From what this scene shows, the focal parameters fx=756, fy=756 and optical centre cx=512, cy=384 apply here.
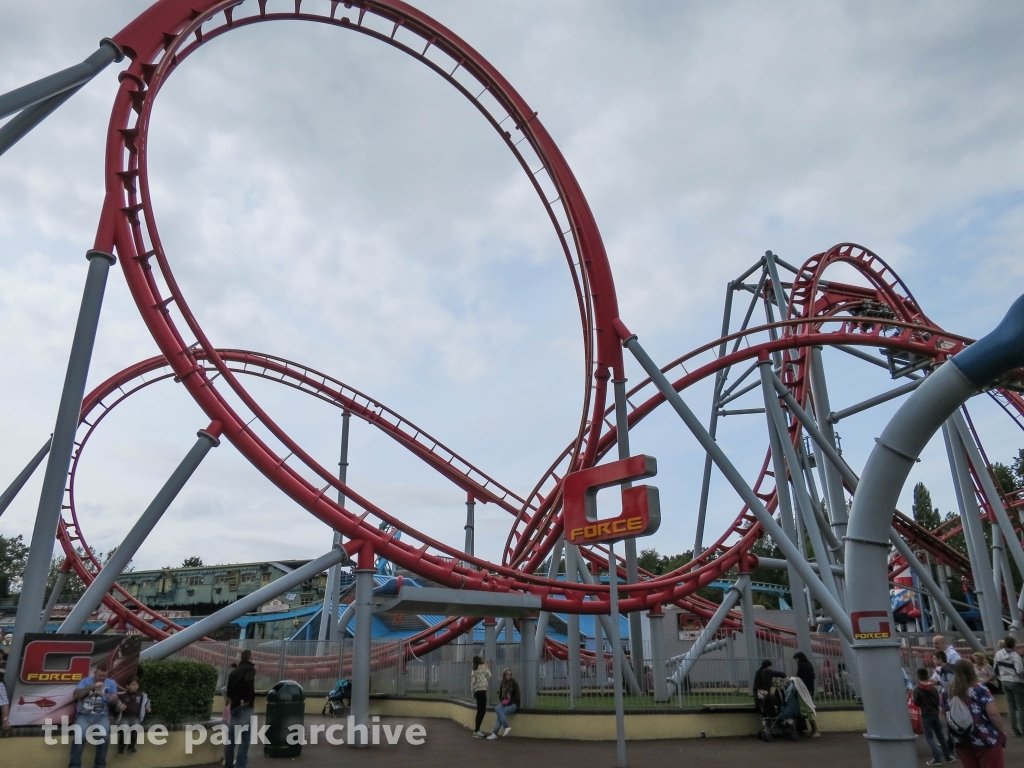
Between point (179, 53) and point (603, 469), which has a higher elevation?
point (179, 53)

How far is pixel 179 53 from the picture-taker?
41.6 feet

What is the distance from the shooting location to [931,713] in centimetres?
891

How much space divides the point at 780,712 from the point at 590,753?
339cm

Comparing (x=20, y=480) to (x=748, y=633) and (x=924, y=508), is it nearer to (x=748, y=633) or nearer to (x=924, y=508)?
(x=748, y=633)

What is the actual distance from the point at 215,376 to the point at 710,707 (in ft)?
34.1

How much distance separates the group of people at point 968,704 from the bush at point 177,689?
27.7 ft

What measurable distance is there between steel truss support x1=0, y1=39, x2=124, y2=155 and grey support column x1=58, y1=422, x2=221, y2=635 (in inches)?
203

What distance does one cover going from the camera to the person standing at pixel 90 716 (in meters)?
8.06

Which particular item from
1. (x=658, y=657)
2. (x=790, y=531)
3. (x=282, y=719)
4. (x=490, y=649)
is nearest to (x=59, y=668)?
(x=282, y=719)

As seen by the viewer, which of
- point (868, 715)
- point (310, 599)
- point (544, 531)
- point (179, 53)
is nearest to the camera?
point (868, 715)

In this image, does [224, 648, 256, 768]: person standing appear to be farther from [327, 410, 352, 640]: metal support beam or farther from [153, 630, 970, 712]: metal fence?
[327, 410, 352, 640]: metal support beam

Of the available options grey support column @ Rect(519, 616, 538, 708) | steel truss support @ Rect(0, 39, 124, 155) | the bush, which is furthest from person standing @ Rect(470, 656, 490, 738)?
steel truss support @ Rect(0, 39, 124, 155)

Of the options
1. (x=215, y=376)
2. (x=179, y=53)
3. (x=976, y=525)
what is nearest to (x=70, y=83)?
(x=179, y=53)

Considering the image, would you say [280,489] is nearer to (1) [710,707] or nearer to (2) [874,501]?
(1) [710,707]
